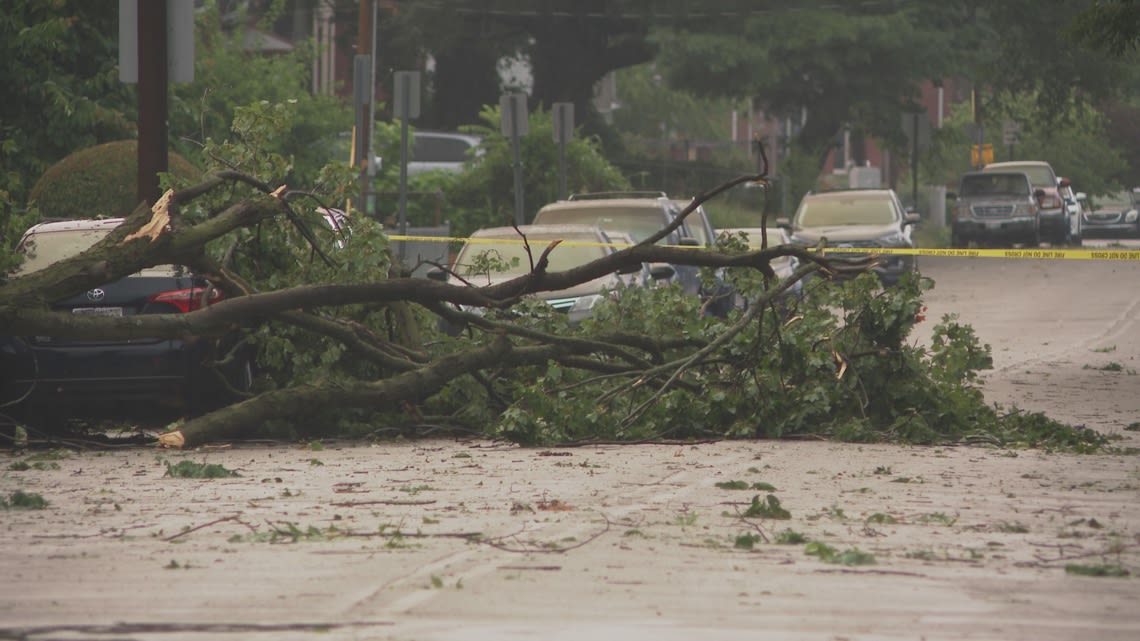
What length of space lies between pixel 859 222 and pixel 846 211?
562 mm

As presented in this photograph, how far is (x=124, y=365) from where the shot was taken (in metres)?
13.2

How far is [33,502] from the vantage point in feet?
32.3

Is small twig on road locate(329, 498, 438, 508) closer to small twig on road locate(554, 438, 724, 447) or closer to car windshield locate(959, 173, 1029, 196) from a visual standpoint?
small twig on road locate(554, 438, 724, 447)

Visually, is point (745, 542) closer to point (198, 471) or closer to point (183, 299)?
point (198, 471)

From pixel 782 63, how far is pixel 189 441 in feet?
119

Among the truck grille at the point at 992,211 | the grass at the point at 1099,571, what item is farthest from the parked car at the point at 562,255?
the truck grille at the point at 992,211

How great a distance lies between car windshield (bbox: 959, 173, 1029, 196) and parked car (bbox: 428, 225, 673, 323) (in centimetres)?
2700

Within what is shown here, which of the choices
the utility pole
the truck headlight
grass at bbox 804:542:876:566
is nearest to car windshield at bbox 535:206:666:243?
the truck headlight

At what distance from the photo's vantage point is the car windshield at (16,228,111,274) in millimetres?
13977

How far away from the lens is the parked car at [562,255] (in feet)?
60.6

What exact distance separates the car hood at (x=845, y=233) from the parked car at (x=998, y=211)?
43.3ft

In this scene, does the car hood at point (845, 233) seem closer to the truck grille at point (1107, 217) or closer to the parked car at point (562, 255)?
the parked car at point (562, 255)

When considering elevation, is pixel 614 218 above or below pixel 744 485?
above

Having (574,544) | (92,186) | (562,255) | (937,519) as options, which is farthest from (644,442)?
(92,186)
